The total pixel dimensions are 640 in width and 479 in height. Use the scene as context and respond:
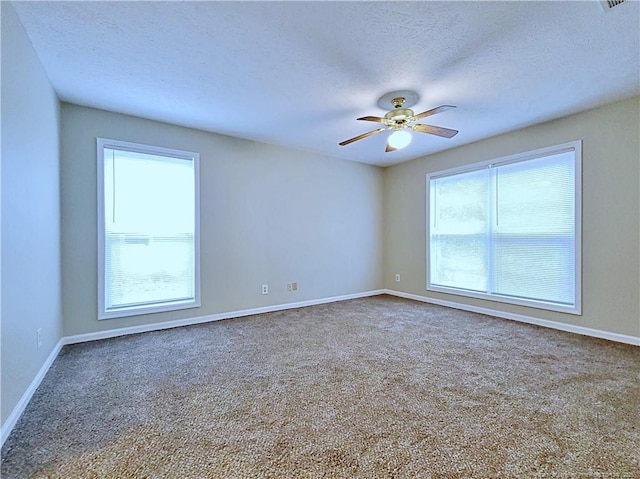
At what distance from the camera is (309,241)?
15.7ft

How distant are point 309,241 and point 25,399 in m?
3.46

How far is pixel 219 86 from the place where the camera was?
105 inches

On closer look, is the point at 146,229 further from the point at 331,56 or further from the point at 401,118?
the point at 401,118

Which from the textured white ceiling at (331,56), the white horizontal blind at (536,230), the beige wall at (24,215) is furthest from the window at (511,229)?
the beige wall at (24,215)

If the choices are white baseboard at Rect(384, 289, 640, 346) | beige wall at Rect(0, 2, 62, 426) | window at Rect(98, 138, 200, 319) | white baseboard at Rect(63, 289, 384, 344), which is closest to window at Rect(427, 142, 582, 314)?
white baseboard at Rect(384, 289, 640, 346)

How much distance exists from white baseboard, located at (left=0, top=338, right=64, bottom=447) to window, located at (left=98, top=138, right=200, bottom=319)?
0.71 m

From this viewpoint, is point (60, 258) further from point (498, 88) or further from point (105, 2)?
point (498, 88)

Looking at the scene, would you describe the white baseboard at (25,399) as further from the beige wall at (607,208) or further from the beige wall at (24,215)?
the beige wall at (607,208)

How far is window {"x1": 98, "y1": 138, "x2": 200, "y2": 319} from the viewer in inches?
128

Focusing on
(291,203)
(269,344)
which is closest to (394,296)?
(291,203)

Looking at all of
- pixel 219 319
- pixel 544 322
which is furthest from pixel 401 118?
pixel 219 319

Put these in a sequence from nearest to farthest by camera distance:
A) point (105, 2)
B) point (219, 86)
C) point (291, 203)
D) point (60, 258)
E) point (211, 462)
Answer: point (211, 462), point (105, 2), point (219, 86), point (60, 258), point (291, 203)

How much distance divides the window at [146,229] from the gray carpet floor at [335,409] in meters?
0.54

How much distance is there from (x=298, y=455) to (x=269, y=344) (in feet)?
5.26
